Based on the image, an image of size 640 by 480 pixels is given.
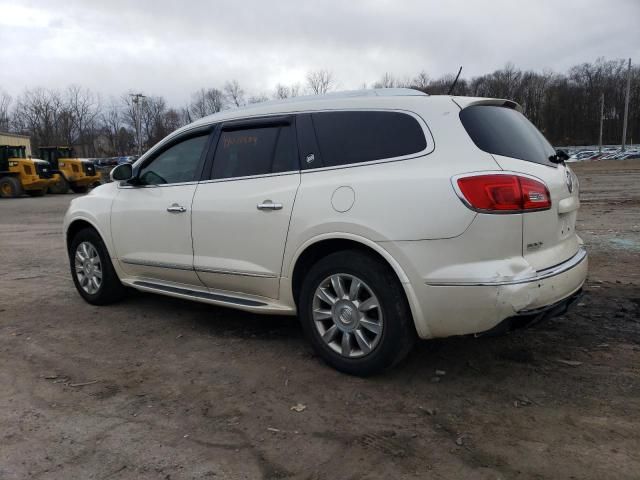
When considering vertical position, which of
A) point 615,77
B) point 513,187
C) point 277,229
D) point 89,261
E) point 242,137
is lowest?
point 89,261

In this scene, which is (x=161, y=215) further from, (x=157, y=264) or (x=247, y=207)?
(x=247, y=207)

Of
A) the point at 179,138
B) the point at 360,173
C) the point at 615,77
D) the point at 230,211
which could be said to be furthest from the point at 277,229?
the point at 615,77

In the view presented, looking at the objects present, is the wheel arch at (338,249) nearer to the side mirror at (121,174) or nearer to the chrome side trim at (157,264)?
the chrome side trim at (157,264)

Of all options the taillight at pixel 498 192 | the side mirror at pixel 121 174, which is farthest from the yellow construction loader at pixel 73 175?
the taillight at pixel 498 192

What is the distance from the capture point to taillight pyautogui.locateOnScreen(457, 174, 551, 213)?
305 cm

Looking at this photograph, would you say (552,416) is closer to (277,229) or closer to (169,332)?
(277,229)

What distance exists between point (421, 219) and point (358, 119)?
0.94m

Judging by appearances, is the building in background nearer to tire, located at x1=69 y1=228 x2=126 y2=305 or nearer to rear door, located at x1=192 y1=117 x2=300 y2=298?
tire, located at x1=69 y1=228 x2=126 y2=305

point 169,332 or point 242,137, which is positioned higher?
point 242,137

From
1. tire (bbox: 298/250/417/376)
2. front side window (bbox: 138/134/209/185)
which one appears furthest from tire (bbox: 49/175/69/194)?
tire (bbox: 298/250/417/376)

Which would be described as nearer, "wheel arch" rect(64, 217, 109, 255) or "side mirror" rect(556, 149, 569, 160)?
"side mirror" rect(556, 149, 569, 160)

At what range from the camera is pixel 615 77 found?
91188mm

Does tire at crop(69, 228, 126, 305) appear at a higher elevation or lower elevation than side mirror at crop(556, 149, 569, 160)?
lower

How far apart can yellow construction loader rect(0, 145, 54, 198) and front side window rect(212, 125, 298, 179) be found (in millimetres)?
26389
